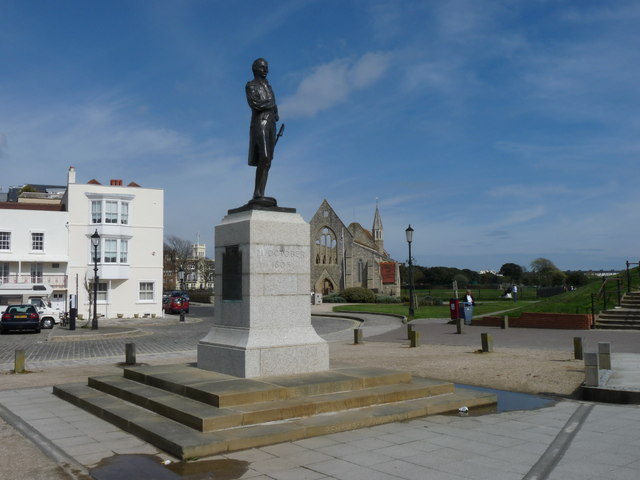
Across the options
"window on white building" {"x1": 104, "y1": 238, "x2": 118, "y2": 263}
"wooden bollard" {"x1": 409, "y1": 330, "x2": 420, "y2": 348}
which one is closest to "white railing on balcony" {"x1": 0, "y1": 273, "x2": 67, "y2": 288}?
"window on white building" {"x1": 104, "y1": 238, "x2": 118, "y2": 263}

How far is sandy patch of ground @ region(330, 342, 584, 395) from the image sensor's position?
1152cm

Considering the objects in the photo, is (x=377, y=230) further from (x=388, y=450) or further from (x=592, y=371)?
(x=388, y=450)

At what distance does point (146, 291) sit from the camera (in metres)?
43.9

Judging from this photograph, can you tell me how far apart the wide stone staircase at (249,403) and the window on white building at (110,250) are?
3351 centimetres

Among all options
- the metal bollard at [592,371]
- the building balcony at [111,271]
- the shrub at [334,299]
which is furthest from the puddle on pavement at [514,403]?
the shrub at [334,299]

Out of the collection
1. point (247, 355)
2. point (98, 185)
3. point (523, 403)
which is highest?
point (98, 185)

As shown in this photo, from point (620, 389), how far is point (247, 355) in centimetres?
630

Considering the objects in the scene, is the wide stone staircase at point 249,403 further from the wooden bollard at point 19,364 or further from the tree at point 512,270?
the tree at point 512,270

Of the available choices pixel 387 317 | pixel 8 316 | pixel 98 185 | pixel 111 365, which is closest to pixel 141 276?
pixel 98 185

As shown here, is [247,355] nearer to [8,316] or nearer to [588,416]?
[588,416]

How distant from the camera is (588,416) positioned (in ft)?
27.8

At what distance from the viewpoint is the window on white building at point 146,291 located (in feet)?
144

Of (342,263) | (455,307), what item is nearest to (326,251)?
(342,263)

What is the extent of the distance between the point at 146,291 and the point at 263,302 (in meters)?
36.5
